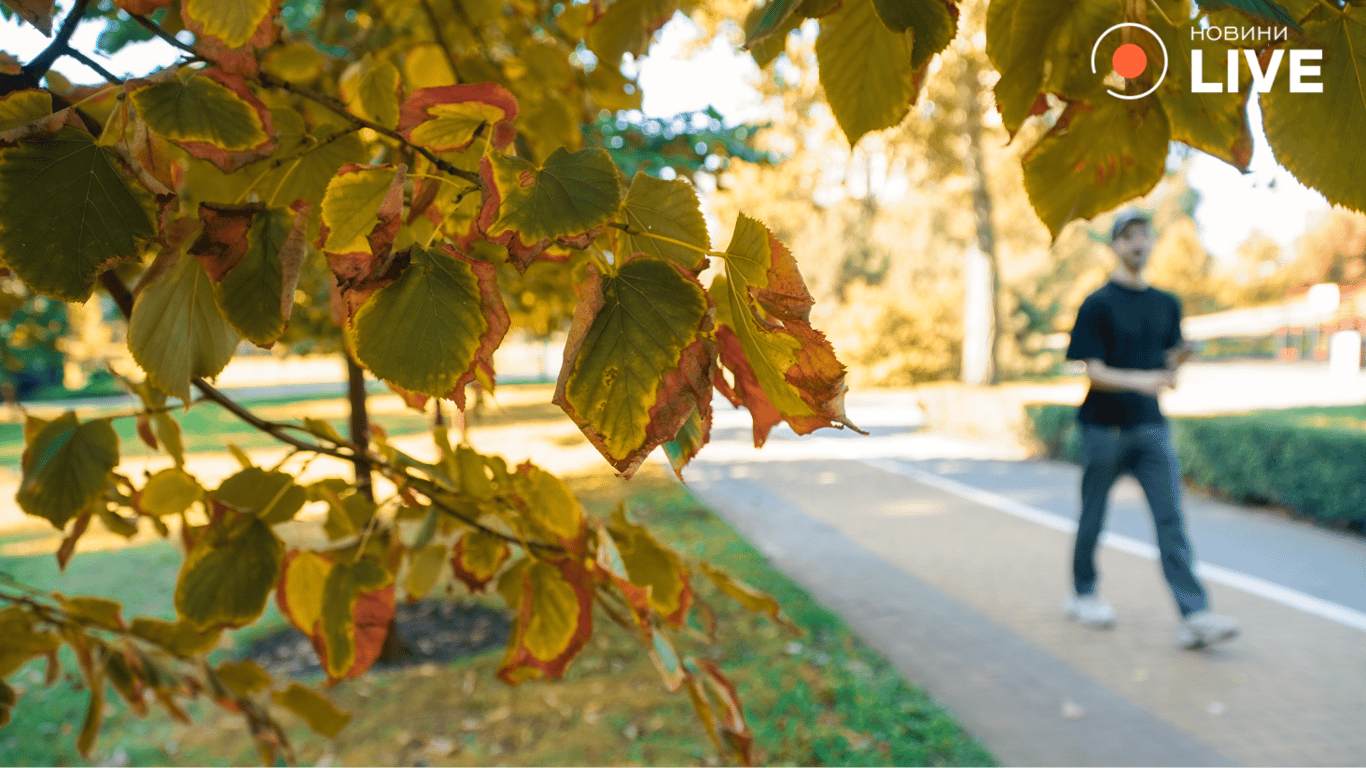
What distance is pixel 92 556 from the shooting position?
701cm

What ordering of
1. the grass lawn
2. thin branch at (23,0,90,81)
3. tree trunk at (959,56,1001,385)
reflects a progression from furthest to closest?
tree trunk at (959,56,1001,385) < the grass lawn < thin branch at (23,0,90,81)

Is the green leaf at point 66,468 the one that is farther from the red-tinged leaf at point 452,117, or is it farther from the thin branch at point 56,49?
the red-tinged leaf at point 452,117

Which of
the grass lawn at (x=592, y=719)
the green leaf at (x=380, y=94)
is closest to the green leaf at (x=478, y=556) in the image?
the green leaf at (x=380, y=94)

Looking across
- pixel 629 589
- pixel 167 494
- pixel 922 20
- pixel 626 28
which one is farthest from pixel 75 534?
pixel 922 20

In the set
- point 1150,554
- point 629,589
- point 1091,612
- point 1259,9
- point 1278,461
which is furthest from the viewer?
point 1278,461

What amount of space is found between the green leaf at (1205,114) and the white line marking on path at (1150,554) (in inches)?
204

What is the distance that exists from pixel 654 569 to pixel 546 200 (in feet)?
2.19

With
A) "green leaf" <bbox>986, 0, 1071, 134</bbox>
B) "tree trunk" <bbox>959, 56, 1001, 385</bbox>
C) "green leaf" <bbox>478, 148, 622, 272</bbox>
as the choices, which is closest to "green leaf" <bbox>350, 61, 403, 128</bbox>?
"green leaf" <bbox>478, 148, 622, 272</bbox>

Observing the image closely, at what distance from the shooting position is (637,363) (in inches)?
21.6

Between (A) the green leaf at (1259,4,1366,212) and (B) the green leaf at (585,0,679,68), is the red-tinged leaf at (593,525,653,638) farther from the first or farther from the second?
(A) the green leaf at (1259,4,1366,212)

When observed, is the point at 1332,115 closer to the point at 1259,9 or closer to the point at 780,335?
the point at 1259,9

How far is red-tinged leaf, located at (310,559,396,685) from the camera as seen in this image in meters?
0.95

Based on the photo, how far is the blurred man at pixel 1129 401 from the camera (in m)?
4.13

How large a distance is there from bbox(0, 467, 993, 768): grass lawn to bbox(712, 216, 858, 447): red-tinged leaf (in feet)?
8.30
